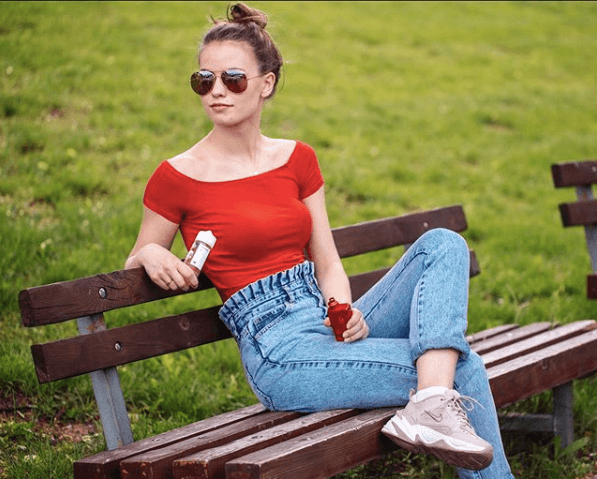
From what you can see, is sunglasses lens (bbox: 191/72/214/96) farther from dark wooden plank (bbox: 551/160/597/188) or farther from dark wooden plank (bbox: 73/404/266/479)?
dark wooden plank (bbox: 551/160/597/188)

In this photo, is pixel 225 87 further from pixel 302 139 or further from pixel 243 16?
pixel 302 139

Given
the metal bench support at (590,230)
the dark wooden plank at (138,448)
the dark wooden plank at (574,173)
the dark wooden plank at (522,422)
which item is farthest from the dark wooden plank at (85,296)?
the metal bench support at (590,230)

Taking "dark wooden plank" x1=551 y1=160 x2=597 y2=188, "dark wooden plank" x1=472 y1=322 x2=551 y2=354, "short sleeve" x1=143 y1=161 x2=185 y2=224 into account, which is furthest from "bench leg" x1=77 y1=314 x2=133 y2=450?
"dark wooden plank" x1=551 y1=160 x2=597 y2=188

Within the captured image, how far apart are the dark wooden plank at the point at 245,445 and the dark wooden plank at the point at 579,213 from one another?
92.3 inches

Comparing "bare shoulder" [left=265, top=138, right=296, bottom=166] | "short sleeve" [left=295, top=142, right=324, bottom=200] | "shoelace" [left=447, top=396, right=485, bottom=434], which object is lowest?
"shoelace" [left=447, top=396, right=485, bottom=434]

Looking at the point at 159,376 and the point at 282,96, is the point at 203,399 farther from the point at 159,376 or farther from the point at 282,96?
the point at 282,96

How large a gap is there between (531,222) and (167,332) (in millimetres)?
4681

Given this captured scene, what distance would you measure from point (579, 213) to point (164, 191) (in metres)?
2.67

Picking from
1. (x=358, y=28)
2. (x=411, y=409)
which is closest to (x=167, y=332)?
(x=411, y=409)

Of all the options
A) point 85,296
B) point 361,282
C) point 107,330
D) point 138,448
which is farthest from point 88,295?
point 361,282

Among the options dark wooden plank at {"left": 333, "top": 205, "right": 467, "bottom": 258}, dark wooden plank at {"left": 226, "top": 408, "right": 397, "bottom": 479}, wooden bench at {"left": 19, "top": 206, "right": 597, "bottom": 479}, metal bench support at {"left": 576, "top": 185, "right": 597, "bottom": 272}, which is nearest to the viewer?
dark wooden plank at {"left": 226, "top": 408, "right": 397, "bottom": 479}

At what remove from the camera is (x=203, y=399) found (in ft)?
13.3

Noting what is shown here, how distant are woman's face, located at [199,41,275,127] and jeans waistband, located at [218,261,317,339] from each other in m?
0.61

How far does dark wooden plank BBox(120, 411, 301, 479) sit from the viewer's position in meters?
2.45
